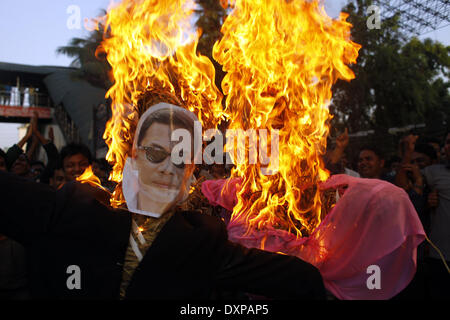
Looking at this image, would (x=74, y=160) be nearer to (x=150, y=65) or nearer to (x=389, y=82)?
(x=150, y=65)

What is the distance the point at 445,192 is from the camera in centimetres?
402

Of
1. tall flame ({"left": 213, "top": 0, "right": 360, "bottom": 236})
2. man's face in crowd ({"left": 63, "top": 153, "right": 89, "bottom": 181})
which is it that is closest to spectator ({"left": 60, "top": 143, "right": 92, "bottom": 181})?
man's face in crowd ({"left": 63, "top": 153, "right": 89, "bottom": 181})

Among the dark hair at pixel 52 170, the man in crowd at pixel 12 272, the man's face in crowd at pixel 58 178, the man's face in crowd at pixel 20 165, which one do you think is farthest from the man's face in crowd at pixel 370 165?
the man's face in crowd at pixel 20 165

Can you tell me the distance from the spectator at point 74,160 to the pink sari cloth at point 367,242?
2.71m

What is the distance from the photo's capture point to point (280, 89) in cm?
281

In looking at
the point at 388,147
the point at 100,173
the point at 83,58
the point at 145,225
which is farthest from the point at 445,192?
the point at 83,58

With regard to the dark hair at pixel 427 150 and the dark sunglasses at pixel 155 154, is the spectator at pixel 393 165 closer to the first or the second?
the dark hair at pixel 427 150

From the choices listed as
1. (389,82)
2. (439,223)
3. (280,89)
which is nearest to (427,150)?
(439,223)

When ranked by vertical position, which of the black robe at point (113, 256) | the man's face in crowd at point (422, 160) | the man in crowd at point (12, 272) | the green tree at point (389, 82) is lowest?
the man in crowd at point (12, 272)

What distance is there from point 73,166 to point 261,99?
2405 mm

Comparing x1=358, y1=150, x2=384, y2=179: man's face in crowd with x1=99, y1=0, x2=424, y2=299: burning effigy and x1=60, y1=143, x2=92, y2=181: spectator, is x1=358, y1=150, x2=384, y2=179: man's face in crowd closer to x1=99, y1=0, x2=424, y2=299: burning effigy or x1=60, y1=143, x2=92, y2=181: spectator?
x1=99, y1=0, x2=424, y2=299: burning effigy

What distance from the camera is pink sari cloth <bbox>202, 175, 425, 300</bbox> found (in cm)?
215

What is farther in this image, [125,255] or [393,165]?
[393,165]

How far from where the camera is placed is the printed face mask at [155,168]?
2107 mm
